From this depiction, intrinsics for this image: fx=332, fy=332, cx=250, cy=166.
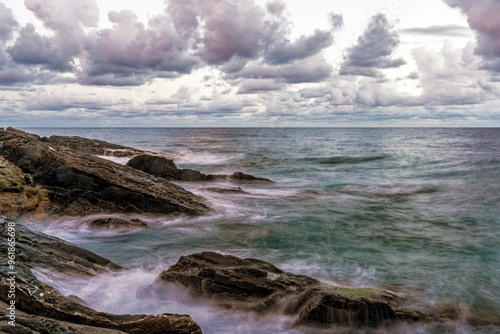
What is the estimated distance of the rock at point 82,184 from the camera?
37.9 ft

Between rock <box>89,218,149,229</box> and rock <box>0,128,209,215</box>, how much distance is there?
2.65ft

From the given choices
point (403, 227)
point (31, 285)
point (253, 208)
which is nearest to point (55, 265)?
point (31, 285)

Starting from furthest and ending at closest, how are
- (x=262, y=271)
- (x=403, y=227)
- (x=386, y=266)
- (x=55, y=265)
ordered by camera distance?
(x=403, y=227) → (x=386, y=266) → (x=262, y=271) → (x=55, y=265)

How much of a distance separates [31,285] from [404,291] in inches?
286

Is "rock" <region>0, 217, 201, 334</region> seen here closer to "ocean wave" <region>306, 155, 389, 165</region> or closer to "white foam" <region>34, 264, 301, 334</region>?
"white foam" <region>34, 264, 301, 334</region>

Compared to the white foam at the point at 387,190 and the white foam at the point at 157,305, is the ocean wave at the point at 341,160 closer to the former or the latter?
the white foam at the point at 387,190

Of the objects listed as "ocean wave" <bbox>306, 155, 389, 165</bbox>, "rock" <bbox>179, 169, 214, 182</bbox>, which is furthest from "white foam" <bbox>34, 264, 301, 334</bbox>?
"ocean wave" <bbox>306, 155, 389, 165</bbox>

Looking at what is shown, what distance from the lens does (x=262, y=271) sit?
6793mm

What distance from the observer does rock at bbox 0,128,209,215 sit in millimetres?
11539

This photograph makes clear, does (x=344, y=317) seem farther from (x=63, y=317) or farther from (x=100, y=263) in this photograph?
(x=100, y=263)

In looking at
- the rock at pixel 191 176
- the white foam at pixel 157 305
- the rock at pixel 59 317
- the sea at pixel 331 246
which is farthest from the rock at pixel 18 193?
the rock at pixel 191 176

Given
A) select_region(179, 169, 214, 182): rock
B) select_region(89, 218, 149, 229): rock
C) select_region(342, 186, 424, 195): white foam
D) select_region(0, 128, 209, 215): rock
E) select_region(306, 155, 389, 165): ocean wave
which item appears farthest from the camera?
select_region(306, 155, 389, 165): ocean wave

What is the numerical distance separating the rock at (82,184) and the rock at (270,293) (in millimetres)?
5600

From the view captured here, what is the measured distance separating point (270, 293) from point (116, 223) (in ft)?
21.7
